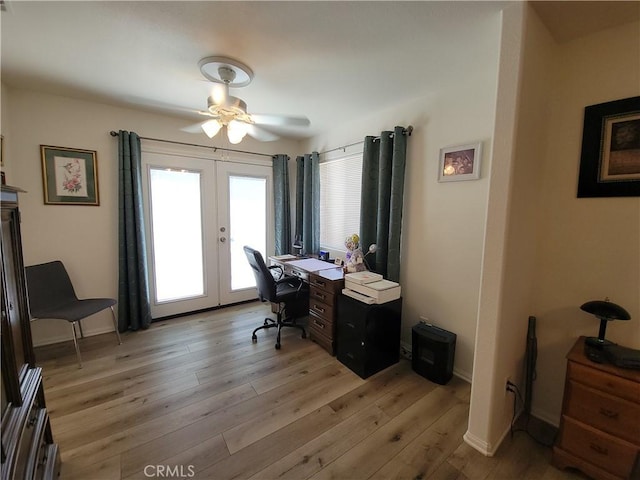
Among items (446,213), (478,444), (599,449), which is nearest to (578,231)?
(446,213)

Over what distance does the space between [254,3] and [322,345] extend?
2646mm

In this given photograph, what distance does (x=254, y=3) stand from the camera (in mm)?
1354

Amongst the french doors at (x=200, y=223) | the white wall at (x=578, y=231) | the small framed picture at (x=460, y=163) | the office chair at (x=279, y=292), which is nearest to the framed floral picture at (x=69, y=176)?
the french doors at (x=200, y=223)

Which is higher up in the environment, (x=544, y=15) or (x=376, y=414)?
(x=544, y=15)

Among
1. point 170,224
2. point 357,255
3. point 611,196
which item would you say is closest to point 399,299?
point 357,255

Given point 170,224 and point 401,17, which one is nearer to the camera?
point 401,17

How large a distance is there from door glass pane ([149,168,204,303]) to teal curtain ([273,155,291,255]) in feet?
Answer: 3.35

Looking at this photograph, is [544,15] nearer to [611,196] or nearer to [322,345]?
[611,196]

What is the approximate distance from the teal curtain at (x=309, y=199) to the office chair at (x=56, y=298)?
7.49 ft

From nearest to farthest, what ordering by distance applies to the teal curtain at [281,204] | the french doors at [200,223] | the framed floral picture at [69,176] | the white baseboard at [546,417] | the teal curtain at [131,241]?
the white baseboard at [546,417], the framed floral picture at [69,176], the teal curtain at [131,241], the french doors at [200,223], the teal curtain at [281,204]

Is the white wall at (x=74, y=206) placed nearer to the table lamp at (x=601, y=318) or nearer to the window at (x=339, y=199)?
the window at (x=339, y=199)

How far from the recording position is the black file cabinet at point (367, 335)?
221cm

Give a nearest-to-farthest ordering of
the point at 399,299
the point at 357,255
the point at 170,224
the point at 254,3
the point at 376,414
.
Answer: the point at 254,3 < the point at 376,414 < the point at 399,299 < the point at 357,255 < the point at 170,224

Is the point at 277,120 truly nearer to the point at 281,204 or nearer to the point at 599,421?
the point at 281,204
